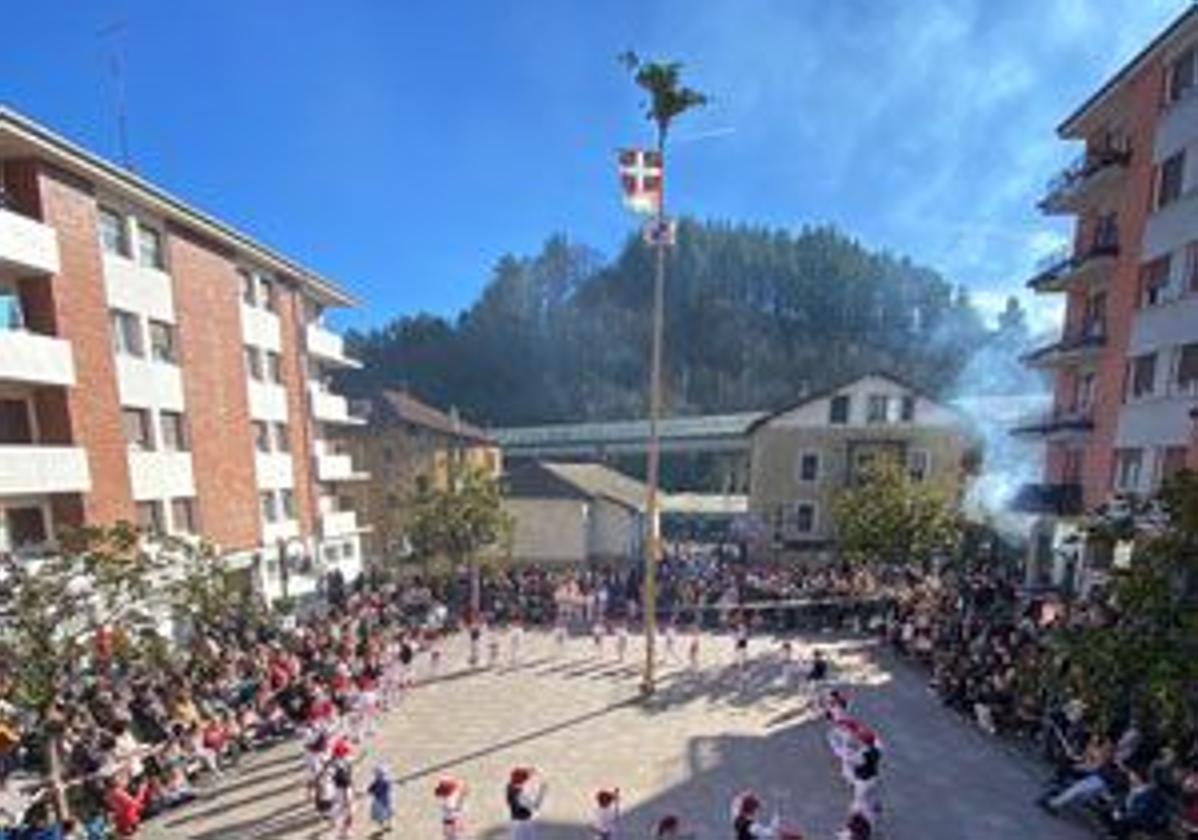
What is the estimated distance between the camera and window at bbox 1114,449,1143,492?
29.4m

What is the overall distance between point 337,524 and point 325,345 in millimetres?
8664

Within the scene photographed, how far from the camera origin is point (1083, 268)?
32.7 m

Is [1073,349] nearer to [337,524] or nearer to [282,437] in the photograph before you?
[282,437]

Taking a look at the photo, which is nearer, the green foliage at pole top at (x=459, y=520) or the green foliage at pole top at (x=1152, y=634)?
the green foliage at pole top at (x=1152, y=634)

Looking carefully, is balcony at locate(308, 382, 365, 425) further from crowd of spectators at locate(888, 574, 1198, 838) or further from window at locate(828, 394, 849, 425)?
crowd of spectators at locate(888, 574, 1198, 838)

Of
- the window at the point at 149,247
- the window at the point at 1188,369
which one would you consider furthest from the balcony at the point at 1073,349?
the window at the point at 149,247

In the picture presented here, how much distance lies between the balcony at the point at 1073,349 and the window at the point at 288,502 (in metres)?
30.4

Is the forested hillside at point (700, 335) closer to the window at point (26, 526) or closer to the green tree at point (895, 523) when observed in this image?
the green tree at point (895, 523)

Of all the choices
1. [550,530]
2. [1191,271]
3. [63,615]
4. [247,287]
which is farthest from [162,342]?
[1191,271]

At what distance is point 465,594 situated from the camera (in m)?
40.0

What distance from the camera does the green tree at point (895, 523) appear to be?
120 ft

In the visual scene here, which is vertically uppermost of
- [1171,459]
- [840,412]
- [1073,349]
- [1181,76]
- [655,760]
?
[1181,76]

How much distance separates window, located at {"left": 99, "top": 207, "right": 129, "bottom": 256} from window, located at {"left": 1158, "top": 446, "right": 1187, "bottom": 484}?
31133mm

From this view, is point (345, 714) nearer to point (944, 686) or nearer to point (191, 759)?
point (191, 759)
